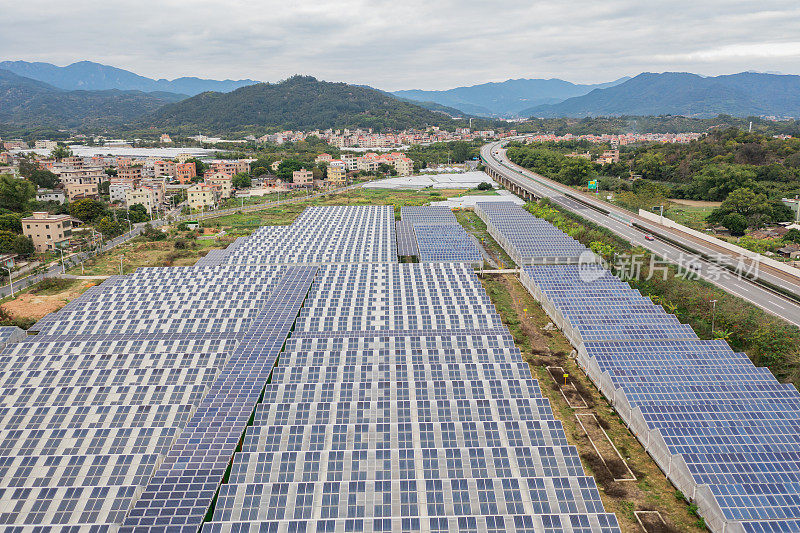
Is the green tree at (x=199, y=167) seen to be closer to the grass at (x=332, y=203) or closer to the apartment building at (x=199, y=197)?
the apartment building at (x=199, y=197)

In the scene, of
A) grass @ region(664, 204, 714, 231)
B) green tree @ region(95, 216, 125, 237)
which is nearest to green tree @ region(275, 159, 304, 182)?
green tree @ region(95, 216, 125, 237)

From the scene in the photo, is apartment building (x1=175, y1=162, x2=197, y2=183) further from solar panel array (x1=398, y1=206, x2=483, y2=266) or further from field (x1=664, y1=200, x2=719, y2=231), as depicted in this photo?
field (x1=664, y1=200, x2=719, y2=231)

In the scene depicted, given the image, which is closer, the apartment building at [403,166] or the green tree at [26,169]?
the green tree at [26,169]

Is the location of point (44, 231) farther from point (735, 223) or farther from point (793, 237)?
point (793, 237)

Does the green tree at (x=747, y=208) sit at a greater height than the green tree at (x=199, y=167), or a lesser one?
lesser

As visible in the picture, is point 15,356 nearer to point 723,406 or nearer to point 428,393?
point 428,393

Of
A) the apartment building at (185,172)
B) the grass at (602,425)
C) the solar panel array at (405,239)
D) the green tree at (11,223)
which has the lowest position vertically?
the grass at (602,425)

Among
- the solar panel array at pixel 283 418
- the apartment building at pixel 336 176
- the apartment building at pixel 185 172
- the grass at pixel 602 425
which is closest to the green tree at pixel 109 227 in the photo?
the solar panel array at pixel 283 418
